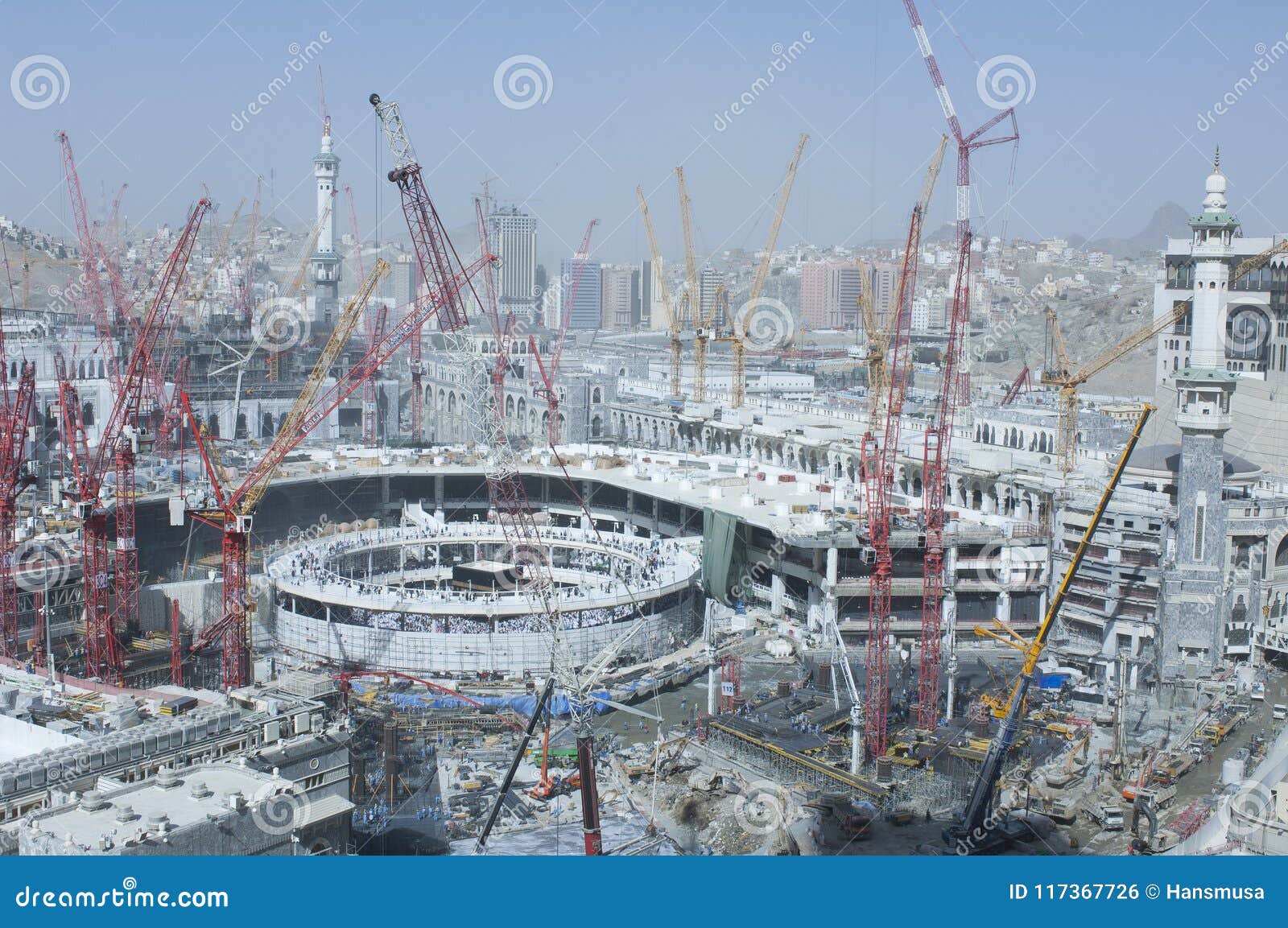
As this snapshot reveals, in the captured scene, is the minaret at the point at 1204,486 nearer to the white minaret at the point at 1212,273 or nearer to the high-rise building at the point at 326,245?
the white minaret at the point at 1212,273

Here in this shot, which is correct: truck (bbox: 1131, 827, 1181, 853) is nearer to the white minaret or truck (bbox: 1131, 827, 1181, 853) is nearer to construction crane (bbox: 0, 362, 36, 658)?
the white minaret

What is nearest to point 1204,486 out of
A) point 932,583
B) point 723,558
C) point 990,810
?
point 932,583

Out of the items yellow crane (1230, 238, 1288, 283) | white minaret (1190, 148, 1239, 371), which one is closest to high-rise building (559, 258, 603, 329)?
yellow crane (1230, 238, 1288, 283)

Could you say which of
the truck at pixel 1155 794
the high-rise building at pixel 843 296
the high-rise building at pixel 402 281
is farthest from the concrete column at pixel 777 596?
the high-rise building at pixel 402 281

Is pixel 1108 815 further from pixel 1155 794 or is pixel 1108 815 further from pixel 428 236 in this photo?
pixel 428 236

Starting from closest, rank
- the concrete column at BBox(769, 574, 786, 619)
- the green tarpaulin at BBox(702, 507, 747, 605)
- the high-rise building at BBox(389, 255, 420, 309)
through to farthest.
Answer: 1. the green tarpaulin at BBox(702, 507, 747, 605)
2. the concrete column at BBox(769, 574, 786, 619)
3. the high-rise building at BBox(389, 255, 420, 309)

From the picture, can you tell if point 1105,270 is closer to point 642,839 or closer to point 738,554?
point 738,554
